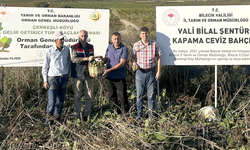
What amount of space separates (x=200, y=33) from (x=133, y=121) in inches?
120

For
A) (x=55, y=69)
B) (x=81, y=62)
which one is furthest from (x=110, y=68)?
(x=55, y=69)

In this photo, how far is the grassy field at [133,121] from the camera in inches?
172

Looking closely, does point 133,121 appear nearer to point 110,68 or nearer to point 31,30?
point 110,68

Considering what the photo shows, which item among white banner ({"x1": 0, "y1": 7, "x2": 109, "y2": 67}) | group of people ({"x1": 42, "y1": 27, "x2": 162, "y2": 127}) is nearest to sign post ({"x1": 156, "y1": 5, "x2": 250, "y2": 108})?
group of people ({"x1": 42, "y1": 27, "x2": 162, "y2": 127})

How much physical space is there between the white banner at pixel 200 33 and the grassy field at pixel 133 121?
2.50 feet

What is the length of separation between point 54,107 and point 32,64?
157cm

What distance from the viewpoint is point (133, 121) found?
5074mm

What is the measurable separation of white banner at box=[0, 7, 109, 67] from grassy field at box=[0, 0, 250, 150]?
66 cm

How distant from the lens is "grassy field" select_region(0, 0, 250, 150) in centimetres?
438

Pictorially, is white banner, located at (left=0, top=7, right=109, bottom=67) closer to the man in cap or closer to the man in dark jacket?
the man in dark jacket

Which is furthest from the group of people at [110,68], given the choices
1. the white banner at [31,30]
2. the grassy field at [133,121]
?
the white banner at [31,30]

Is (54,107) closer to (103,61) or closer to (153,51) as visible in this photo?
(103,61)

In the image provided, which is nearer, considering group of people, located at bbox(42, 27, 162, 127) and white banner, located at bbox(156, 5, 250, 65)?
group of people, located at bbox(42, 27, 162, 127)

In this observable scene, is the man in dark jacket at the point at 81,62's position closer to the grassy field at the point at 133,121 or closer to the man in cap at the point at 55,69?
the man in cap at the point at 55,69
